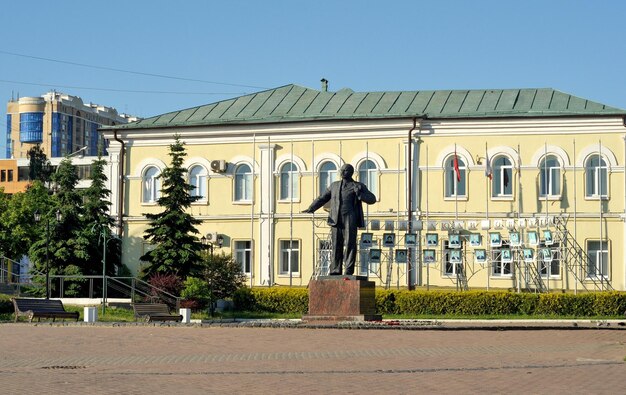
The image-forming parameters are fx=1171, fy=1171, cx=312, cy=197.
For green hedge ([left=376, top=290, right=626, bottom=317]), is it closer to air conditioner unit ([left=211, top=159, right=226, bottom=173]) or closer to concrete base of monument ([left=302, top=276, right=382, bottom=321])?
air conditioner unit ([left=211, top=159, right=226, bottom=173])

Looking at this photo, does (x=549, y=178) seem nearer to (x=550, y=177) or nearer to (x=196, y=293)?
(x=550, y=177)

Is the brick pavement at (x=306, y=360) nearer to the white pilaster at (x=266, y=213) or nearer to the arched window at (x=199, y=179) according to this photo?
the white pilaster at (x=266, y=213)

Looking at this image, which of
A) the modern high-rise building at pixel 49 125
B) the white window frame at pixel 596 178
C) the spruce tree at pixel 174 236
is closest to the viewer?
the spruce tree at pixel 174 236

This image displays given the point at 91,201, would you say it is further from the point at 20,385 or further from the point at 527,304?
the point at 20,385

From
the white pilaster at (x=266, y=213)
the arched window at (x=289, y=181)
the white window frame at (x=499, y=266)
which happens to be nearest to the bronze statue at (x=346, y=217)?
the white window frame at (x=499, y=266)

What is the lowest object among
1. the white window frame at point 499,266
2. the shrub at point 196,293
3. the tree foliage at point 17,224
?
the shrub at point 196,293

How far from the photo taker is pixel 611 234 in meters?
46.0

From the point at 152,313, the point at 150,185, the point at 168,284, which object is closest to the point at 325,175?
the point at 150,185

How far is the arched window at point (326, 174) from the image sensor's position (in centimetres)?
4875

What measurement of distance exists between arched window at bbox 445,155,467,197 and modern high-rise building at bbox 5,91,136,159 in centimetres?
10157

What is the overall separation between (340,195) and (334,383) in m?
12.8

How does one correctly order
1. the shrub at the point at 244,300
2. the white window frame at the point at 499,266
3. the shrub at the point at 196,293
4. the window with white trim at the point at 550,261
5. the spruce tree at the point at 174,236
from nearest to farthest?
the shrub at the point at 196,293 < the shrub at the point at 244,300 < the spruce tree at the point at 174,236 < the window with white trim at the point at 550,261 < the white window frame at the point at 499,266

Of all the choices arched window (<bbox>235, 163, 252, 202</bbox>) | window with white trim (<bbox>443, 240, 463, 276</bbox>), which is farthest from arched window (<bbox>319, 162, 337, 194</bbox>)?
window with white trim (<bbox>443, 240, 463, 276</bbox>)

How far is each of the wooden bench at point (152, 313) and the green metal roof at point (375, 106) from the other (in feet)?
58.8
